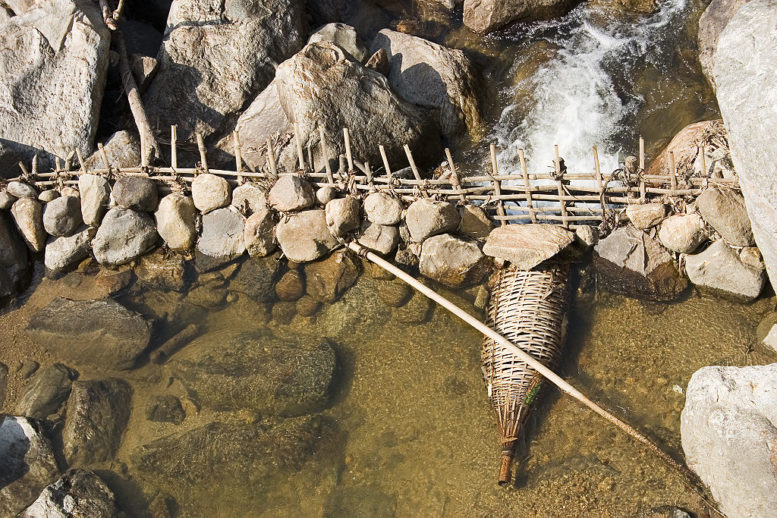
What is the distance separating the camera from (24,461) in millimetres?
6445

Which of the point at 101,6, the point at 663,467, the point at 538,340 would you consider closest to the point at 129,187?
the point at 101,6

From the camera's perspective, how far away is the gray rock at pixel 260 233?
7336 millimetres

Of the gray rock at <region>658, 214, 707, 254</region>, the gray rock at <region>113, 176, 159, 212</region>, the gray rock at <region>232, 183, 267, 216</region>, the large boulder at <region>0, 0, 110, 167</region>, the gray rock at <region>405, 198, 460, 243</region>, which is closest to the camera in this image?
the gray rock at <region>658, 214, 707, 254</region>

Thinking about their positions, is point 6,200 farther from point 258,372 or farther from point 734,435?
point 734,435

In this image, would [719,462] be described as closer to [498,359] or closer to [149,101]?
[498,359]

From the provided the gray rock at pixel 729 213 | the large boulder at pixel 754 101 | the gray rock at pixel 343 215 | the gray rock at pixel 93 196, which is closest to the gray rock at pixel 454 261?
the gray rock at pixel 343 215

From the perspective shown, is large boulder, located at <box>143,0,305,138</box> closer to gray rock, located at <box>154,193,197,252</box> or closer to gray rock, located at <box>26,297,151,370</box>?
gray rock, located at <box>154,193,197,252</box>

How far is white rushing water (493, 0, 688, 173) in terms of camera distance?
304 inches

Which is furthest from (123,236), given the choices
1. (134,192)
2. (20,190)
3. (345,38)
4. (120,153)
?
(345,38)

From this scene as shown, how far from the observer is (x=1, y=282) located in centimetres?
788

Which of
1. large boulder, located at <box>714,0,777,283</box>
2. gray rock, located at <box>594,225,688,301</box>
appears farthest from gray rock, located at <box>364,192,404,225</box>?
large boulder, located at <box>714,0,777,283</box>

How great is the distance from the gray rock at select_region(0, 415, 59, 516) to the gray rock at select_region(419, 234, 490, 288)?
453cm

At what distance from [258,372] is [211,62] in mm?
4790

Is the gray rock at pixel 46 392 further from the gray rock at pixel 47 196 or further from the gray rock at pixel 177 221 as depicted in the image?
the gray rock at pixel 47 196
